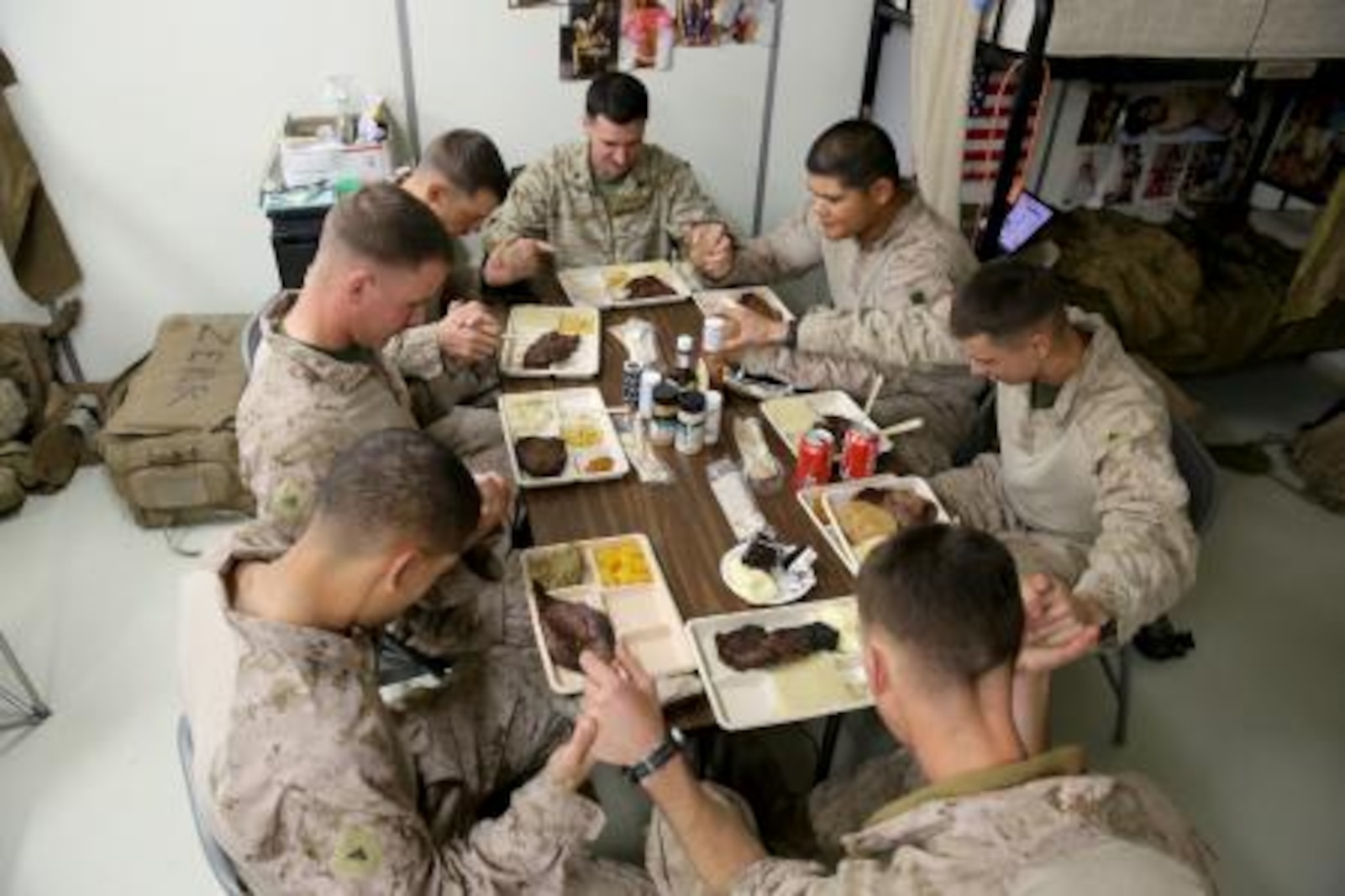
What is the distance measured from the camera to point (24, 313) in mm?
3883

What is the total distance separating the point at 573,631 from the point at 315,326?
92 centimetres

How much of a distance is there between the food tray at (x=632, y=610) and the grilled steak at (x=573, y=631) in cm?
1

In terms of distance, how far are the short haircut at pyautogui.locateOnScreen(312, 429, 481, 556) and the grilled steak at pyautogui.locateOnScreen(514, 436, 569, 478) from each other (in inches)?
24.8

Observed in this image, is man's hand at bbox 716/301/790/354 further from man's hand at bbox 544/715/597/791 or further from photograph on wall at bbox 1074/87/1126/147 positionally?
photograph on wall at bbox 1074/87/1126/147

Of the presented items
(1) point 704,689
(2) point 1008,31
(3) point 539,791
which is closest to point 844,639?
(1) point 704,689

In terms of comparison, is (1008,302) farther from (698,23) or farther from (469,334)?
(698,23)

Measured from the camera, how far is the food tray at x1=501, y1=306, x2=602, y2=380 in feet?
8.55

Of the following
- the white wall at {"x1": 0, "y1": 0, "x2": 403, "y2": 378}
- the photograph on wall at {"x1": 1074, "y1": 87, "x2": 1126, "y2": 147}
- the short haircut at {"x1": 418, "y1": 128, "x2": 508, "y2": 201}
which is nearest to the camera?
the short haircut at {"x1": 418, "y1": 128, "x2": 508, "y2": 201}

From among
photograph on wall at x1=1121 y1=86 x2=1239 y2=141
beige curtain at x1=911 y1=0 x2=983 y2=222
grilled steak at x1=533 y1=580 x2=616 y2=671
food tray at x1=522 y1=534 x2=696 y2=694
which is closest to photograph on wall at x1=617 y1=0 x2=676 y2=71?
beige curtain at x1=911 y1=0 x2=983 y2=222

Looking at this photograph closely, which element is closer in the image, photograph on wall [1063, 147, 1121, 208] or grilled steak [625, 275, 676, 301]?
grilled steak [625, 275, 676, 301]

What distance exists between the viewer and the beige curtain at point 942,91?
10.6 ft

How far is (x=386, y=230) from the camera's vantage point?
2043mm

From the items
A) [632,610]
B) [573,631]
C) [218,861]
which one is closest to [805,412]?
[632,610]

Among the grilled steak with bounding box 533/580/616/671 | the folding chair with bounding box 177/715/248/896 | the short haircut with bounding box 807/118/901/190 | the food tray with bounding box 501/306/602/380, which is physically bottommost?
the folding chair with bounding box 177/715/248/896
